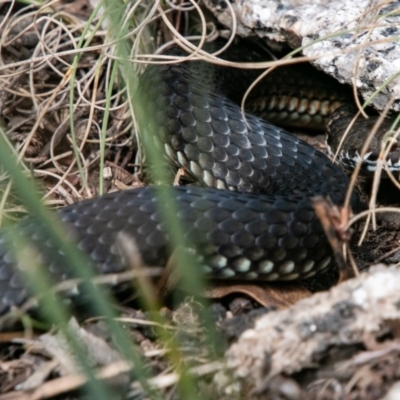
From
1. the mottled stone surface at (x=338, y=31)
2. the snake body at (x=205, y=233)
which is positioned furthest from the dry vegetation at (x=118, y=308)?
the mottled stone surface at (x=338, y=31)

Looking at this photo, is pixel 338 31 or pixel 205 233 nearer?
pixel 205 233

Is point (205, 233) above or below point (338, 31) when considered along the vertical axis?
below

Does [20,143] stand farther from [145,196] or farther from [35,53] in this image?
[145,196]

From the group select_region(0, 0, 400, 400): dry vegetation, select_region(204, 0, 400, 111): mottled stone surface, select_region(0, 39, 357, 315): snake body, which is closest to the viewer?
select_region(0, 0, 400, 400): dry vegetation

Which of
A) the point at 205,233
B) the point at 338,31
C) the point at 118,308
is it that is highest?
the point at 338,31

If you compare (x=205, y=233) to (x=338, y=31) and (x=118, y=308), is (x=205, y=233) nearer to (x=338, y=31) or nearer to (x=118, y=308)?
(x=118, y=308)

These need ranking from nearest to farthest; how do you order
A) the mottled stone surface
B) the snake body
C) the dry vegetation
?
the dry vegetation → the snake body → the mottled stone surface

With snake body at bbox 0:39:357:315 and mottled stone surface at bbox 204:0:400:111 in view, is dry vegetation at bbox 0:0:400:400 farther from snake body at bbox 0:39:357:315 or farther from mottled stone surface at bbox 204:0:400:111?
mottled stone surface at bbox 204:0:400:111

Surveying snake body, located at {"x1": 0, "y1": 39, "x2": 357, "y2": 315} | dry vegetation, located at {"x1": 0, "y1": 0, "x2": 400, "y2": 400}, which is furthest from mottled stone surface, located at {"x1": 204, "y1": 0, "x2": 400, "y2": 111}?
snake body, located at {"x1": 0, "y1": 39, "x2": 357, "y2": 315}

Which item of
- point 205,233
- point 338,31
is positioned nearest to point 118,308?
point 205,233

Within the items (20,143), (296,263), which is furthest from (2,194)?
(296,263)
